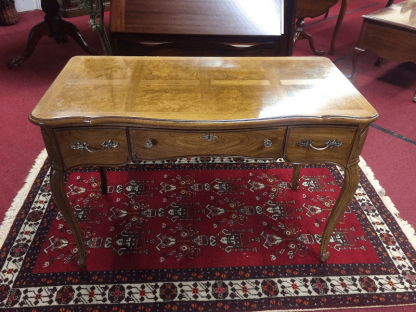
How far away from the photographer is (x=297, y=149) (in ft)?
4.22

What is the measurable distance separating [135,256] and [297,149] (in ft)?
2.99

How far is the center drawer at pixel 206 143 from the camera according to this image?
1.22 meters

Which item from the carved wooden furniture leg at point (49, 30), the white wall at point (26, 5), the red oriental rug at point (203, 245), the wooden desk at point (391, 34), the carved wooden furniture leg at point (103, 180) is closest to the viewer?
the red oriental rug at point (203, 245)

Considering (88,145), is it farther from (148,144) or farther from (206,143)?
(206,143)

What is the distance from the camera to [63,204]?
53.4 inches

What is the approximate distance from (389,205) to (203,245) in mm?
1076

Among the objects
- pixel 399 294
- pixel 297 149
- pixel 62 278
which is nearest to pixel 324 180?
pixel 399 294

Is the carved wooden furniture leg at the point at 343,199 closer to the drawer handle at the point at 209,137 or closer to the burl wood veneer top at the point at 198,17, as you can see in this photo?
the drawer handle at the point at 209,137

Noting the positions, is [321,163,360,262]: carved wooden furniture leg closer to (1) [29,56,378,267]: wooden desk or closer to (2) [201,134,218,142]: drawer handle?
(1) [29,56,378,267]: wooden desk

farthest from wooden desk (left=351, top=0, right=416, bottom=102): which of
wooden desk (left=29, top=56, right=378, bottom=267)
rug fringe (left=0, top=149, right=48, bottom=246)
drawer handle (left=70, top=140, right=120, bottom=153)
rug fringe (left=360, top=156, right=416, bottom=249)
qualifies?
rug fringe (left=0, top=149, right=48, bottom=246)

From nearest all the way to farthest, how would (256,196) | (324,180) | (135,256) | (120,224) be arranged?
(135,256), (120,224), (256,196), (324,180)

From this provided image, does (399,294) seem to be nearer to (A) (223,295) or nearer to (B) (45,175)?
(A) (223,295)

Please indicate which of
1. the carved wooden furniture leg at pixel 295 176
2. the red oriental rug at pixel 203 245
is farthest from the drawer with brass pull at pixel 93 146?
the carved wooden furniture leg at pixel 295 176

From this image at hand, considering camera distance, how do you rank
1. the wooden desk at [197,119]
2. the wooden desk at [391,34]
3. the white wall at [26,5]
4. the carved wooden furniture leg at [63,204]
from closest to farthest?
the wooden desk at [197,119], the carved wooden furniture leg at [63,204], the wooden desk at [391,34], the white wall at [26,5]
